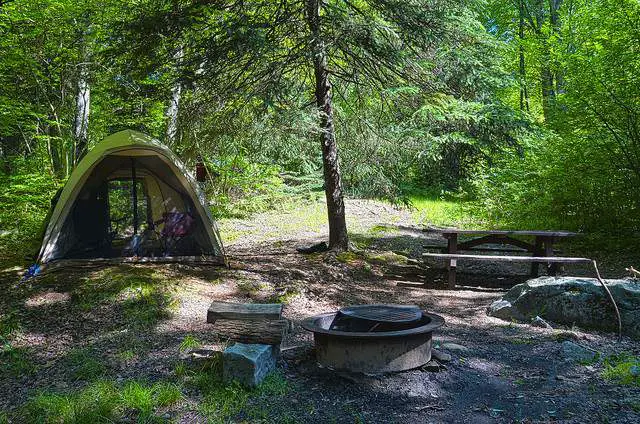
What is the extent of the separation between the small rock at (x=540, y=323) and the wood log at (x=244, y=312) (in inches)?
121

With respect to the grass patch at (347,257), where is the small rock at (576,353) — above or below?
below

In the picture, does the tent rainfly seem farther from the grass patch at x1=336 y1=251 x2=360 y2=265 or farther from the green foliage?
the grass patch at x1=336 y1=251 x2=360 y2=265

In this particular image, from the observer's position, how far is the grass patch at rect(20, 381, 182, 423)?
10.6ft

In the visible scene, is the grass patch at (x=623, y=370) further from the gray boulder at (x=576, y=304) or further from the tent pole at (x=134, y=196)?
the tent pole at (x=134, y=196)

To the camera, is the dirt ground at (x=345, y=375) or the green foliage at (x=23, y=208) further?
the green foliage at (x=23, y=208)

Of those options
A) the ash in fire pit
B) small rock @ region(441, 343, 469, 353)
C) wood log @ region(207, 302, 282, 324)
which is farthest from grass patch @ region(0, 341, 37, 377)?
small rock @ region(441, 343, 469, 353)

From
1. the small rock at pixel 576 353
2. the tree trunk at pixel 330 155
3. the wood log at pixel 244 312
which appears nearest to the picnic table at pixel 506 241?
the tree trunk at pixel 330 155

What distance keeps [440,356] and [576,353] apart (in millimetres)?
1286

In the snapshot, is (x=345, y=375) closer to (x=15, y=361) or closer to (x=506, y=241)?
(x=15, y=361)

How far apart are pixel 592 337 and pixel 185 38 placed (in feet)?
22.9

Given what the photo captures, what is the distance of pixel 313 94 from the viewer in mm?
9492

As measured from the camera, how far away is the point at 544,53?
21.3m

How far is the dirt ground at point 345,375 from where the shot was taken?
11.2 feet

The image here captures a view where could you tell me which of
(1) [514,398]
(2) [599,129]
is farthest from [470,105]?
(1) [514,398]
